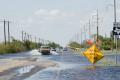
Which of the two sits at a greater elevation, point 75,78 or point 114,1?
point 114,1

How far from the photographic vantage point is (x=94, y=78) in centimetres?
2270

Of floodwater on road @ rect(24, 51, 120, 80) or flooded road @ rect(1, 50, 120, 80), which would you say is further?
flooded road @ rect(1, 50, 120, 80)

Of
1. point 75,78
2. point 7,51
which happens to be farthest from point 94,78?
point 7,51

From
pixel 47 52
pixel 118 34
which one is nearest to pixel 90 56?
pixel 118 34

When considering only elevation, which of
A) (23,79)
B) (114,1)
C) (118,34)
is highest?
(114,1)

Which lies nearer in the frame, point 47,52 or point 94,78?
point 94,78

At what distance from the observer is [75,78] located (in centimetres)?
2289

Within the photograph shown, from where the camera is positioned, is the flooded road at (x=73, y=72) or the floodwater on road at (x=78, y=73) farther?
the flooded road at (x=73, y=72)

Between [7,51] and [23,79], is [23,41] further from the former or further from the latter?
[23,79]

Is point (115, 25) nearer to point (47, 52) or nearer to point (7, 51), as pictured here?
point (47, 52)

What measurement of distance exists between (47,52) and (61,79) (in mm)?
67048

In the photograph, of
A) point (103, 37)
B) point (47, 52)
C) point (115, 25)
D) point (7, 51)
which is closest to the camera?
point (115, 25)

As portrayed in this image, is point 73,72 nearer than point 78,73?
No

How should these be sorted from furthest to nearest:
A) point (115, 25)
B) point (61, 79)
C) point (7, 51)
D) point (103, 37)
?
1. point (103, 37)
2. point (7, 51)
3. point (115, 25)
4. point (61, 79)
